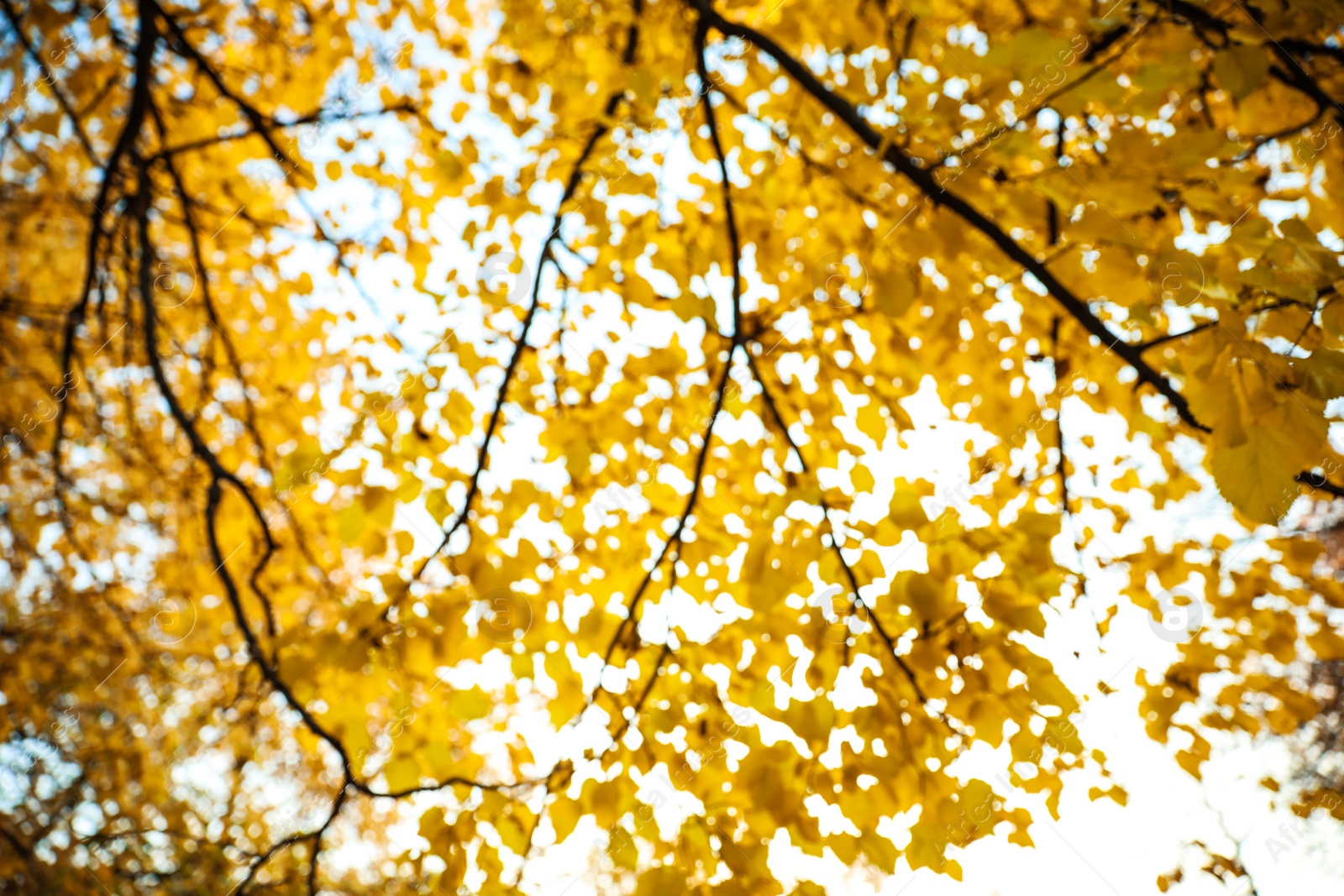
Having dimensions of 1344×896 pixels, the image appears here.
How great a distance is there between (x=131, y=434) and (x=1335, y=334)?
440 centimetres

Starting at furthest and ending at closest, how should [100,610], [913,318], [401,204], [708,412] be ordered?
[100,610] → [401,204] → [913,318] → [708,412]

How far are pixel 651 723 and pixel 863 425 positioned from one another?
1.00m

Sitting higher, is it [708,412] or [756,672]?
[708,412]

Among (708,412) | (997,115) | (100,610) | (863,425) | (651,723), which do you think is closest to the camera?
(651,723)

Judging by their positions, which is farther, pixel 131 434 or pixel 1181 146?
pixel 131 434

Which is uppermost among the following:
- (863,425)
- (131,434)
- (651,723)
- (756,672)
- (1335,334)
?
(131,434)

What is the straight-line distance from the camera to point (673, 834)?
5.43 feet

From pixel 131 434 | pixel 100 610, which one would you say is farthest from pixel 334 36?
pixel 100 610

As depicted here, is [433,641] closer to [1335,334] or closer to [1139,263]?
[1139,263]

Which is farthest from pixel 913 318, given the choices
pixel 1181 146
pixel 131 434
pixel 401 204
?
pixel 131 434

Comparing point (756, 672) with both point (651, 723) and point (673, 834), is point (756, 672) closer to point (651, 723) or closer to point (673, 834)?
point (651, 723)

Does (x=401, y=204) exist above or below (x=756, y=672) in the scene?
above

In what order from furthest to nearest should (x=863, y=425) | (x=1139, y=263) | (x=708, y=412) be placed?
(x=708, y=412) < (x=863, y=425) < (x=1139, y=263)

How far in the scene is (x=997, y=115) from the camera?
172 centimetres
